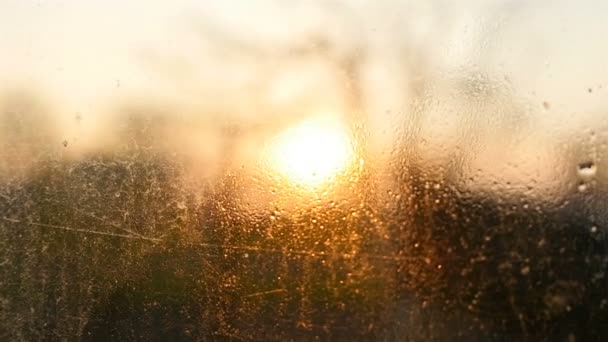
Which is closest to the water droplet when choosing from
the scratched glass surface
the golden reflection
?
the scratched glass surface

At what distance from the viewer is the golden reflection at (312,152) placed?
4.97ft

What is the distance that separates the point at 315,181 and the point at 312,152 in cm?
8

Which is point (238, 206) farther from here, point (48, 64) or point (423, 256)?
point (48, 64)

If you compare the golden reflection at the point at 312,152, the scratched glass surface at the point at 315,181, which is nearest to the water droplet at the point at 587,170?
the scratched glass surface at the point at 315,181

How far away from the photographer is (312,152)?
4.98 feet

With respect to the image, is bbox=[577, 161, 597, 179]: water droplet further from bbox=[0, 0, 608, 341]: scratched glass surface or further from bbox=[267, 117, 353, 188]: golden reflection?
bbox=[267, 117, 353, 188]: golden reflection

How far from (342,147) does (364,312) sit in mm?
454

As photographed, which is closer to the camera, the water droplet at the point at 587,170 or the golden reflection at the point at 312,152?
the water droplet at the point at 587,170

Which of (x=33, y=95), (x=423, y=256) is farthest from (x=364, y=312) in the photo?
(x=33, y=95)

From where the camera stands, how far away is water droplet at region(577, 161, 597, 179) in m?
1.41

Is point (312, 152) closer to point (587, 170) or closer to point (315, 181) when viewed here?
point (315, 181)

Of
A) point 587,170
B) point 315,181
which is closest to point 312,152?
point 315,181

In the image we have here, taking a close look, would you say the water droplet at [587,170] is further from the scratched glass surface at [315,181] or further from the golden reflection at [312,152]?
the golden reflection at [312,152]

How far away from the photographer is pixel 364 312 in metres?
1.46
